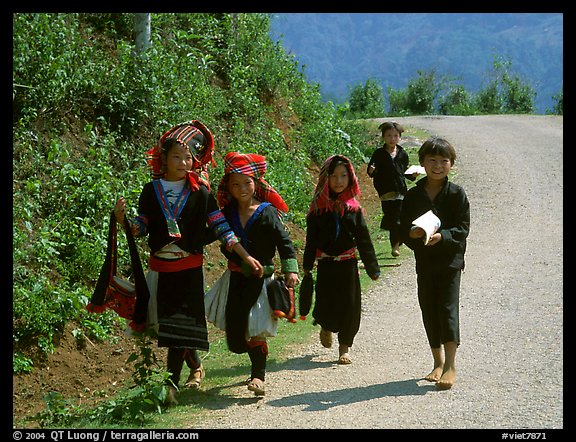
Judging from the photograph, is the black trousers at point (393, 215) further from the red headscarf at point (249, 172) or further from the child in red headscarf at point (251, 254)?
the child in red headscarf at point (251, 254)

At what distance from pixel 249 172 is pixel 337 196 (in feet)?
3.80

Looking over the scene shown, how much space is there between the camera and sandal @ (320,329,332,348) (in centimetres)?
833

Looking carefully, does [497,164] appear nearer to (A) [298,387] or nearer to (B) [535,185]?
(B) [535,185]

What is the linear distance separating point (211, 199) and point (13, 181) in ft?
9.58

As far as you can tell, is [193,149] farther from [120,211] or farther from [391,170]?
[391,170]

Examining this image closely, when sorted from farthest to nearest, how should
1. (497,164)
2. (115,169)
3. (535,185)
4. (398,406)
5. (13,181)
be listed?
(497,164)
(535,185)
(115,169)
(13,181)
(398,406)

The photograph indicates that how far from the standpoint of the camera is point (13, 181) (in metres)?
9.15

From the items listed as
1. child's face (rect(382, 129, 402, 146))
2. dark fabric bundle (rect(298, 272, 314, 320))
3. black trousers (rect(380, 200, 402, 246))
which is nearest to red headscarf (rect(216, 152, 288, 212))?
dark fabric bundle (rect(298, 272, 314, 320))

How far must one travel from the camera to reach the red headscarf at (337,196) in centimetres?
805

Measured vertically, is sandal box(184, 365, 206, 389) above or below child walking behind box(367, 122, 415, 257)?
below

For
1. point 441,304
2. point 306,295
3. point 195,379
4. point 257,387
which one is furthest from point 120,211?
point 441,304

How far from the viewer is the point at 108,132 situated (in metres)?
10.9

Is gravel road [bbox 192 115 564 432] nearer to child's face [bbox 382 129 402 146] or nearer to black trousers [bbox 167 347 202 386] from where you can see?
black trousers [bbox 167 347 202 386]
